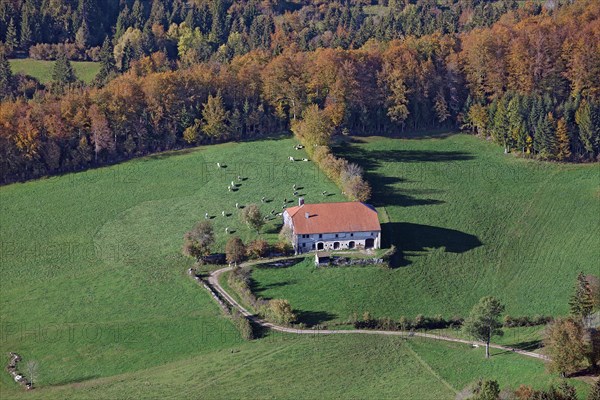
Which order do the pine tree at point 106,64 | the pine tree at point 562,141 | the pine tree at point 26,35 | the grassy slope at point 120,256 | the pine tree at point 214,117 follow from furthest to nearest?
1. the pine tree at point 26,35
2. the pine tree at point 106,64
3. the pine tree at point 214,117
4. the pine tree at point 562,141
5. the grassy slope at point 120,256

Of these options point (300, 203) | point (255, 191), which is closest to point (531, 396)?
point (300, 203)

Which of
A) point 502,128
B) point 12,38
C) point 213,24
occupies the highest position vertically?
point 213,24

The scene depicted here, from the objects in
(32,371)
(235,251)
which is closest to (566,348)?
(235,251)

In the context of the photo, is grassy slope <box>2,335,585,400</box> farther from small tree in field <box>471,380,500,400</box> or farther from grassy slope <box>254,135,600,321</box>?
small tree in field <box>471,380,500,400</box>

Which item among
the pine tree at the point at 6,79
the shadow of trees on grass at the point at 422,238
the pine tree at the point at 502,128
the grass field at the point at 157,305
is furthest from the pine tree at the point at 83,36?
the shadow of trees on grass at the point at 422,238

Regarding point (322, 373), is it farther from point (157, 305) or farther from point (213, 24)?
point (213, 24)

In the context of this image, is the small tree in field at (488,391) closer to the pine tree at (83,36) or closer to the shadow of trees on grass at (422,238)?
the shadow of trees on grass at (422,238)
